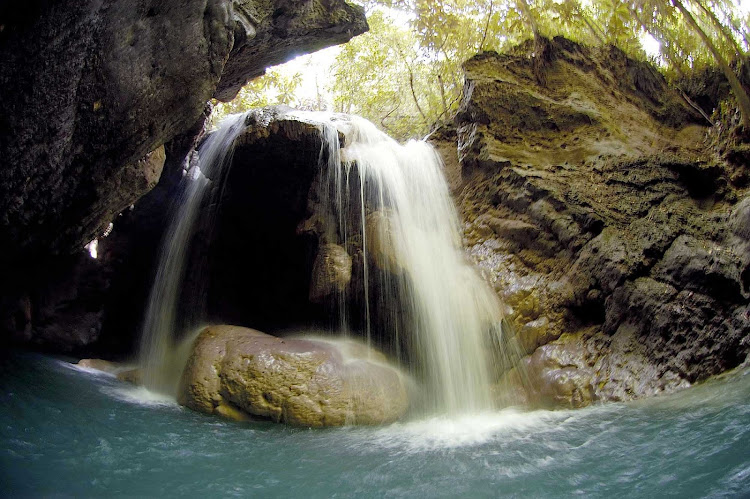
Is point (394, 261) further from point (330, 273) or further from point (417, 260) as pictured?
point (330, 273)

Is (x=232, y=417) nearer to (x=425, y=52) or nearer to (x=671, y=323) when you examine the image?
(x=671, y=323)

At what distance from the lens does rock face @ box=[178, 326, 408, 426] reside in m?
Answer: 5.19

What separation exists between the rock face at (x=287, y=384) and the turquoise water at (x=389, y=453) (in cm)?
22

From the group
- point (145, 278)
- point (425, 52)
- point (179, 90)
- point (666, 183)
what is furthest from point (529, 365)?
point (425, 52)

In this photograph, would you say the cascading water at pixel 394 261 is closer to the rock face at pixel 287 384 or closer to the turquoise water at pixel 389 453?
the rock face at pixel 287 384

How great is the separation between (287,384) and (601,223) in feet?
16.0

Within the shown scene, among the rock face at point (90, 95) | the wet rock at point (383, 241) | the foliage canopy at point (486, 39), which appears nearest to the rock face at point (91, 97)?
the rock face at point (90, 95)

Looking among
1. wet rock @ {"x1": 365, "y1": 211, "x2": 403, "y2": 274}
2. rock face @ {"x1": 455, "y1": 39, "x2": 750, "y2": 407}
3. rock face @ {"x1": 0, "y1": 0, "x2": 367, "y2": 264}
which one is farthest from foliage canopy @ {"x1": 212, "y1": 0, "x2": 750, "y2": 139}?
rock face @ {"x1": 0, "y1": 0, "x2": 367, "y2": 264}

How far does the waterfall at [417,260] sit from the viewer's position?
240 inches

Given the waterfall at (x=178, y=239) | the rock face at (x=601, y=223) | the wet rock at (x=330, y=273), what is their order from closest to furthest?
the rock face at (x=601, y=223) < the wet rock at (x=330, y=273) < the waterfall at (x=178, y=239)

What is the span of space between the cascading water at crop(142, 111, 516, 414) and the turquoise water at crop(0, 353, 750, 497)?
3.56ft

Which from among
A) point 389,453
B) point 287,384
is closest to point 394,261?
point 287,384

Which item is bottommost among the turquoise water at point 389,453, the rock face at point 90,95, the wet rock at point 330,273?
the turquoise water at point 389,453

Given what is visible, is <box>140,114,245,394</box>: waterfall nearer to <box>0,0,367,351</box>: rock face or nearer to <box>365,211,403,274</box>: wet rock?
<box>0,0,367,351</box>: rock face
